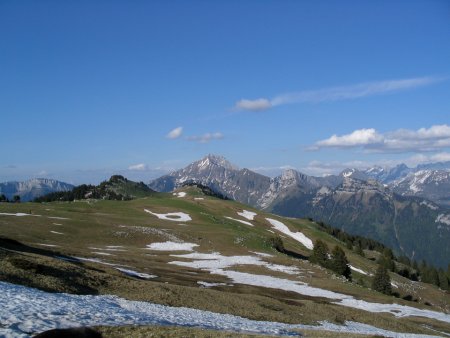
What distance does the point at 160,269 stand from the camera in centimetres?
5791

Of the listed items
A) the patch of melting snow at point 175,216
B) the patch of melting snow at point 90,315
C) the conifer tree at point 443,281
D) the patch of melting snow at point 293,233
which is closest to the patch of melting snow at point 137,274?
the patch of melting snow at point 90,315

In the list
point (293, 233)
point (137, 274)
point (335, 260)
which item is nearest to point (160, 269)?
point (137, 274)

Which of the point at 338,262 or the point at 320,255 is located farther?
the point at 320,255

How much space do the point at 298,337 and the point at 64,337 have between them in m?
18.9

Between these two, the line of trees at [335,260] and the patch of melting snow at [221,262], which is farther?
the line of trees at [335,260]

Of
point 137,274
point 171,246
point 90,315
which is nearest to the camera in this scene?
point 90,315

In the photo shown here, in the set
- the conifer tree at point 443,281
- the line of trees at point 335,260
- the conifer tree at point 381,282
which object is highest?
the line of trees at point 335,260

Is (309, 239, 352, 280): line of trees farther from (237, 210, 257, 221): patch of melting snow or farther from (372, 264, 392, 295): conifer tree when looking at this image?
(237, 210, 257, 221): patch of melting snow

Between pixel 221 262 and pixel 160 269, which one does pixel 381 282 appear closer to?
pixel 221 262

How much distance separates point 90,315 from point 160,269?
35.1m

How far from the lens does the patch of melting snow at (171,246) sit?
282 feet

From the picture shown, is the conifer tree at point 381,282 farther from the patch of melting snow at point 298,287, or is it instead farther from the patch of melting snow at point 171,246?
the patch of melting snow at point 171,246

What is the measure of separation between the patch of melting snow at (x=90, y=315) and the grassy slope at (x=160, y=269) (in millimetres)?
2397

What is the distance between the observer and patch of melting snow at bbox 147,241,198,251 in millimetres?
85938
